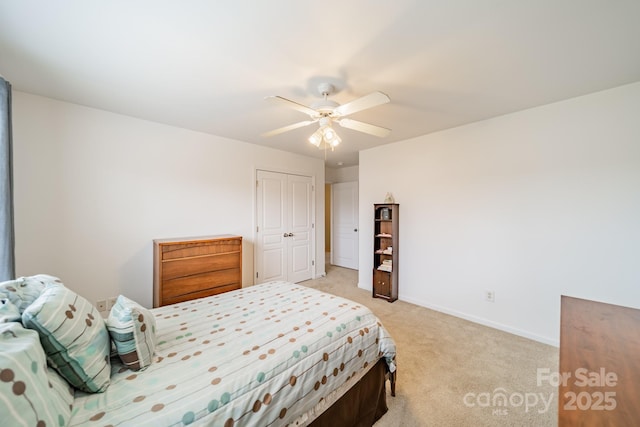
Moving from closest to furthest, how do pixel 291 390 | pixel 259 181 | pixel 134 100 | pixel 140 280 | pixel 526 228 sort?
pixel 291 390, pixel 134 100, pixel 526 228, pixel 140 280, pixel 259 181

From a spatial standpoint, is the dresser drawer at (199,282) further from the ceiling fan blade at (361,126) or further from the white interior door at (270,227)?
the ceiling fan blade at (361,126)

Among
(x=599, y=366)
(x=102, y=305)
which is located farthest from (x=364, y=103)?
(x=102, y=305)

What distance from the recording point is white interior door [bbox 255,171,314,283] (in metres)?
3.98

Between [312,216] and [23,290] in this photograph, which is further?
[312,216]

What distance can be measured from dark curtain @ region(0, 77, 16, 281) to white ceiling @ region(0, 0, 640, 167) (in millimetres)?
Result: 339

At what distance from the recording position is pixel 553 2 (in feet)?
4.13

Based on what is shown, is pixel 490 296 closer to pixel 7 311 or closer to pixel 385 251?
pixel 385 251

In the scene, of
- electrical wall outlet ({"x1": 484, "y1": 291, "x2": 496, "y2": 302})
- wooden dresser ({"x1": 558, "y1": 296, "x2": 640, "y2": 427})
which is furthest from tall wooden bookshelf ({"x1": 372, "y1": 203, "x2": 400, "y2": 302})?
wooden dresser ({"x1": 558, "y1": 296, "x2": 640, "y2": 427})

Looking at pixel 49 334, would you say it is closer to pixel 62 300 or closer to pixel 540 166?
pixel 62 300

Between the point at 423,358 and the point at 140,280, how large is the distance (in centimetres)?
320

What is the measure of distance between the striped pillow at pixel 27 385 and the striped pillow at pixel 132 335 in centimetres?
22

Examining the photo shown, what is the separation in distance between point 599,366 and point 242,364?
145 centimetres

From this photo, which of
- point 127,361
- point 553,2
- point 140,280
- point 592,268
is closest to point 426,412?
point 127,361

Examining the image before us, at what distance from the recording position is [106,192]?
2.65 m
